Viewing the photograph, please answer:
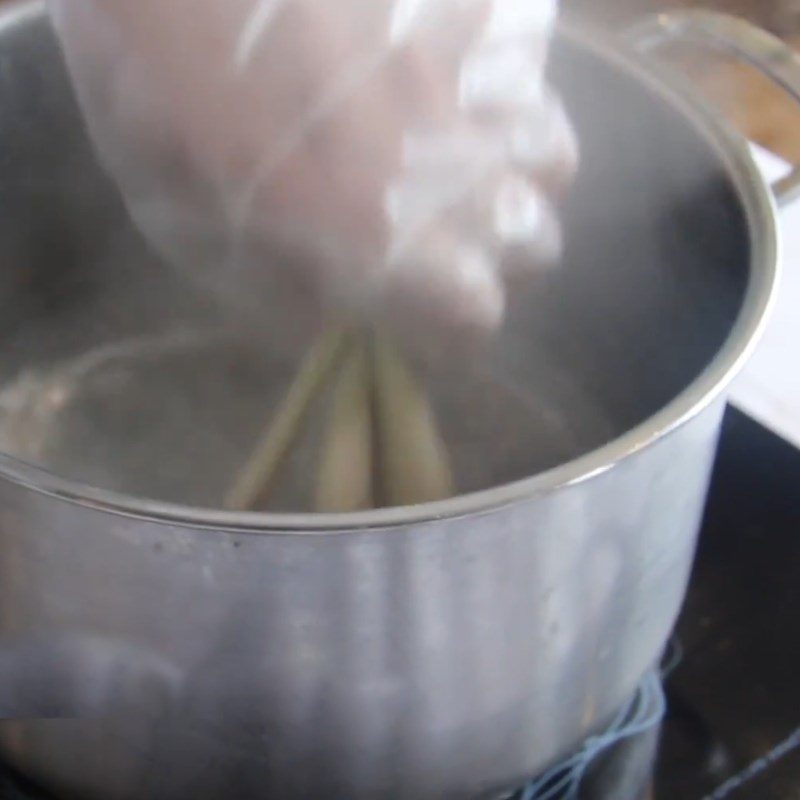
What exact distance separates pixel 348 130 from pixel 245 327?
253 mm

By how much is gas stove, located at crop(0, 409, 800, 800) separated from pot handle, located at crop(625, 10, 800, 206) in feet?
0.37

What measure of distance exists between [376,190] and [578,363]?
0.25 meters

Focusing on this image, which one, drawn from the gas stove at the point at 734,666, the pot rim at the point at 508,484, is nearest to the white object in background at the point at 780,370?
the gas stove at the point at 734,666

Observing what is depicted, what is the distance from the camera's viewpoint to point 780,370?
496mm

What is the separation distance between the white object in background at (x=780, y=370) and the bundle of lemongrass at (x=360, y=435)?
0.13 m

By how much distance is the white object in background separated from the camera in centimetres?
47

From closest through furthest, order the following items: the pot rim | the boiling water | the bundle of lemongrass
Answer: the pot rim → the bundle of lemongrass → the boiling water

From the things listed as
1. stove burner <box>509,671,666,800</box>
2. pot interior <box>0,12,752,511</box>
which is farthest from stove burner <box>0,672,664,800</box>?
pot interior <box>0,12,752,511</box>

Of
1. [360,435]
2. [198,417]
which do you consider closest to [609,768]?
[360,435]

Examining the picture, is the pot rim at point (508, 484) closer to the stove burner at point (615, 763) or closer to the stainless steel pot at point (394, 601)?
the stainless steel pot at point (394, 601)

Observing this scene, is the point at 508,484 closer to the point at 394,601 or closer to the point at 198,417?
the point at 394,601

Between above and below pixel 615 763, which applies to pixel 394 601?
above

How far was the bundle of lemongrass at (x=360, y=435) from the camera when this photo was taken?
0.37 metres

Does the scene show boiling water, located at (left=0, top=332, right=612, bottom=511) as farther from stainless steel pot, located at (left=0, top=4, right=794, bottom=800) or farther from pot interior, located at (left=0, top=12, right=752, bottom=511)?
stainless steel pot, located at (left=0, top=4, right=794, bottom=800)
